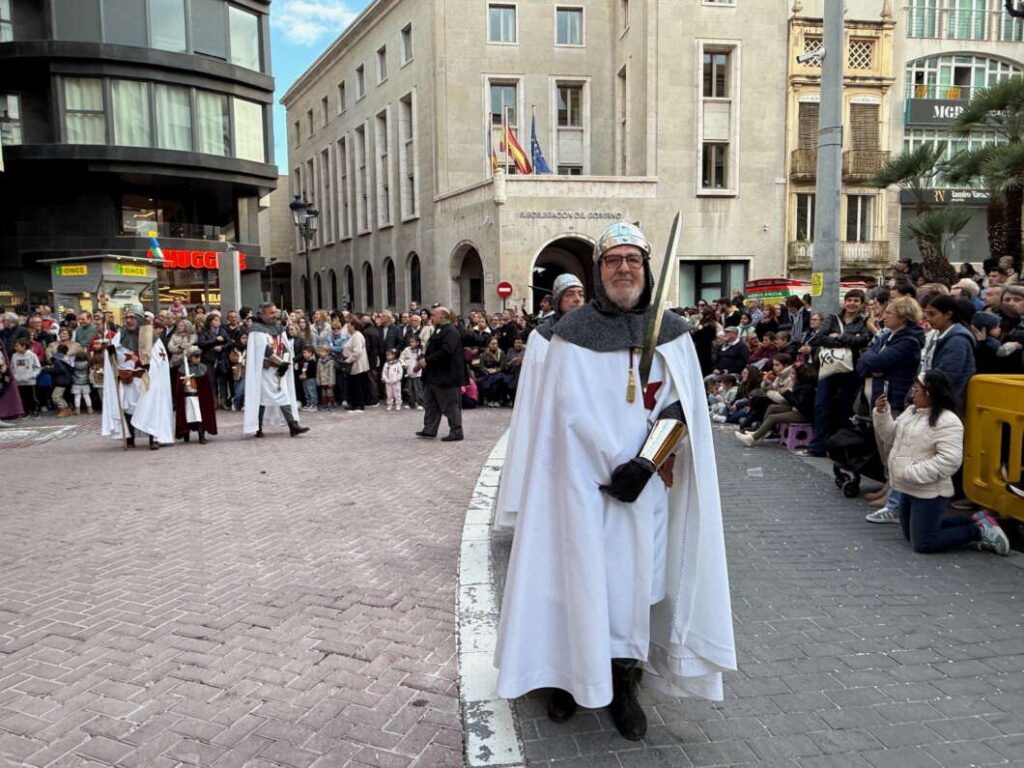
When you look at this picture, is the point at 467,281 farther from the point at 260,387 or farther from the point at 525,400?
the point at 525,400

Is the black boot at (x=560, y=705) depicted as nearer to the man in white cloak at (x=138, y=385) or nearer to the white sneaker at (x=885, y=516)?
the white sneaker at (x=885, y=516)

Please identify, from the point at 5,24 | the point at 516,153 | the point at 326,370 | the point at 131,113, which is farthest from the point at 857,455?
the point at 5,24

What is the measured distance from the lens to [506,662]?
10.3 feet

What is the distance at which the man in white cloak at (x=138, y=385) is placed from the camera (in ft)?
35.9

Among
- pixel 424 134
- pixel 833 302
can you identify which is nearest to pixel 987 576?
pixel 833 302

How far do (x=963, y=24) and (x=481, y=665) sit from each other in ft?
130

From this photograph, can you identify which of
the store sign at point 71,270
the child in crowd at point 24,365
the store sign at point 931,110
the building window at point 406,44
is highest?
the building window at point 406,44

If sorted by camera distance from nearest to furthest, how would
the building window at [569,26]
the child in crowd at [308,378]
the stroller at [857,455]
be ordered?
the stroller at [857,455]
the child in crowd at [308,378]
the building window at [569,26]

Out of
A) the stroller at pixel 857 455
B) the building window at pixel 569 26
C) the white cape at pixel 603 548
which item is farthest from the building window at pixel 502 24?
the white cape at pixel 603 548

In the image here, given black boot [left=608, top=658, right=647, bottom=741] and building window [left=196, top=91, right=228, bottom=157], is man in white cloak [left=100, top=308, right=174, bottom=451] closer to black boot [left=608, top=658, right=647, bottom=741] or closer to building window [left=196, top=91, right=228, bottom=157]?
black boot [left=608, top=658, right=647, bottom=741]

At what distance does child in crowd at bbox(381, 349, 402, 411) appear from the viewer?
609 inches

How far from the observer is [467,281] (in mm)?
35281

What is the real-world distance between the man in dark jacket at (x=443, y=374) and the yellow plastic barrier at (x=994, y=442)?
646 centimetres

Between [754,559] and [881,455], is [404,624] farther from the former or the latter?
[881,455]
